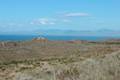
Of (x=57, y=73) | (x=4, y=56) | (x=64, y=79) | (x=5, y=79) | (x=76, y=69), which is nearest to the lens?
(x=64, y=79)

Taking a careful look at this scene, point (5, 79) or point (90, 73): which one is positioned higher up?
point (90, 73)

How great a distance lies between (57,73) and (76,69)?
135cm

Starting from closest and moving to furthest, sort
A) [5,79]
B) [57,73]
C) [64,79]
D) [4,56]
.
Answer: [64,79], [57,73], [5,79], [4,56]

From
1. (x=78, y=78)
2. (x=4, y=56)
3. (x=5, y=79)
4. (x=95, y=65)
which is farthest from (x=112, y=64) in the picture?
(x=4, y=56)

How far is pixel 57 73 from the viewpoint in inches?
567

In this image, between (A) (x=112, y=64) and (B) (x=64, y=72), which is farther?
(A) (x=112, y=64)

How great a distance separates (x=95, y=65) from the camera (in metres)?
15.8

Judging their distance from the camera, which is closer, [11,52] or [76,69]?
[76,69]

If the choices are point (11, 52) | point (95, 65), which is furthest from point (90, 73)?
point (11, 52)

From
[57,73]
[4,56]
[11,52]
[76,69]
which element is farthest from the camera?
[11,52]

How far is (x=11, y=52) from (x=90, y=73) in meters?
32.1

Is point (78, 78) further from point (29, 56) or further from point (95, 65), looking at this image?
point (29, 56)

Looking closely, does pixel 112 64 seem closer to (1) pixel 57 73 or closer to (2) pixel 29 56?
(1) pixel 57 73

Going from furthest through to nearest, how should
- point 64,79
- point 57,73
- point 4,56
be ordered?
1. point 4,56
2. point 57,73
3. point 64,79
